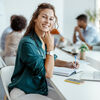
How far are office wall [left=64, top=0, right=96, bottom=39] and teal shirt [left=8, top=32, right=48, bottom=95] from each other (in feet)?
15.2

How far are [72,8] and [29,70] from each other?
4853mm

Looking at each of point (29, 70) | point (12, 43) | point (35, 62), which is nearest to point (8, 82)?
point (29, 70)

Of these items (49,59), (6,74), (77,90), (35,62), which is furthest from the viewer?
(6,74)

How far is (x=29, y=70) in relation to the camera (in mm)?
1533

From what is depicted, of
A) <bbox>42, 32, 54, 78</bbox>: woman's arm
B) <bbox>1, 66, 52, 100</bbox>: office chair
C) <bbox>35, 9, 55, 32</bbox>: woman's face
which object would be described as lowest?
<bbox>1, 66, 52, 100</bbox>: office chair

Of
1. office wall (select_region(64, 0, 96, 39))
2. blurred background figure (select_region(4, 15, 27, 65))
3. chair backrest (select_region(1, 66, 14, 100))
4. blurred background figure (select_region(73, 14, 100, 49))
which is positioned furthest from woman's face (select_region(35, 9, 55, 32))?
office wall (select_region(64, 0, 96, 39))

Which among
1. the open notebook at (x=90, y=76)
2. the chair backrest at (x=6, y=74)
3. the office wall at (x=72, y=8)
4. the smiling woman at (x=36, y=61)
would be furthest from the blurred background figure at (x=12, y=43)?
the office wall at (x=72, y=8)

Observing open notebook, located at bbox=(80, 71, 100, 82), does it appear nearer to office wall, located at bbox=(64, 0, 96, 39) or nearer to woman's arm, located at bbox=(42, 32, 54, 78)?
woman's arm, located at bbox=(42, 32, 54, 78)

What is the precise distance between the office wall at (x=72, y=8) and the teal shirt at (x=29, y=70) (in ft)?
15.2

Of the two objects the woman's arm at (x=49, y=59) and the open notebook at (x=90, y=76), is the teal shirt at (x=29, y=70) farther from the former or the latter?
the open notebook at (x=90, y=76)

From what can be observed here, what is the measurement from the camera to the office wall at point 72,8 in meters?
6.04

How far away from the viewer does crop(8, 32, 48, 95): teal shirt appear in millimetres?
1468

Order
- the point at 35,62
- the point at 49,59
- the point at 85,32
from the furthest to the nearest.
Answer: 1. the point at 85,32
2. the point at 49,59
3. the point at 35,62

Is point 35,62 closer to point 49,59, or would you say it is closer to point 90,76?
point 49,59
